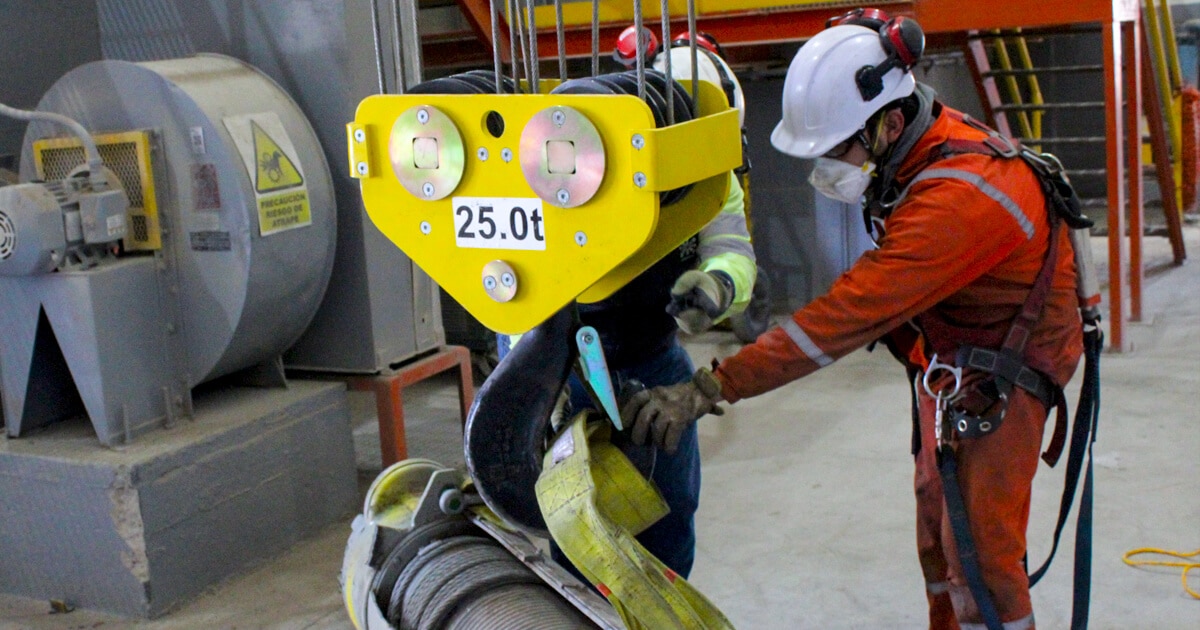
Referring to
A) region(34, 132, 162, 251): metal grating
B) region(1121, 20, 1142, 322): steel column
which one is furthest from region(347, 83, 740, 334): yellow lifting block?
region(1121, 20, 1142, 322): steel column

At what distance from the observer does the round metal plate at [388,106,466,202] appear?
1559 mm

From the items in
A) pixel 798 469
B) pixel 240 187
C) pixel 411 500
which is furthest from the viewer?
pixel 798 469

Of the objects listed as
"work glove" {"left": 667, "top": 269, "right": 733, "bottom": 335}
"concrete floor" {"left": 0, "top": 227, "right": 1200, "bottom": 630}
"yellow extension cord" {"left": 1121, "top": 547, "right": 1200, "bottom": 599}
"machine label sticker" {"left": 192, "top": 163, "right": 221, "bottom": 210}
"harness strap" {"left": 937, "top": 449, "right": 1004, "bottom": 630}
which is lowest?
"yellow extension cord" {"left": 1121, "top": 547, "right": 1200, "bottom": 599}

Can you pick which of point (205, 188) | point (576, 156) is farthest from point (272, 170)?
point (576, 156)

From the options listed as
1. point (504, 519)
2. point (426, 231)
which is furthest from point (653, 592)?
point (426, 231)

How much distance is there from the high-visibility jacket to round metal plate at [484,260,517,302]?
71cm

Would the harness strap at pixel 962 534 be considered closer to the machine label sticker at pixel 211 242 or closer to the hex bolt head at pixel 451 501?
the hex bolt head at pixel 451 501

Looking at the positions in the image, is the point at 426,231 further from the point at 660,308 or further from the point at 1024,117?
the point at 1024,117

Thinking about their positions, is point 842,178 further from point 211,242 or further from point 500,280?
point 211,242

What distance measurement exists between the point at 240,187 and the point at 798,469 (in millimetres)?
2273

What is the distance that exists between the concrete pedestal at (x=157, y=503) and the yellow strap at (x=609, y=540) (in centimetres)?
208

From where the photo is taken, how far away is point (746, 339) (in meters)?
6.31

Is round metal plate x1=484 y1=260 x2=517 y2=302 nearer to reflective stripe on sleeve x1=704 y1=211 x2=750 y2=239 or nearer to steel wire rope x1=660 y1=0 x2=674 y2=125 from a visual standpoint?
steel wire rope x1=660 y1=0 x2=674 y2=125

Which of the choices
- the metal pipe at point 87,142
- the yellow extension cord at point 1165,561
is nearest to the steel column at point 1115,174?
the yellow extension cord at point 1165,561
